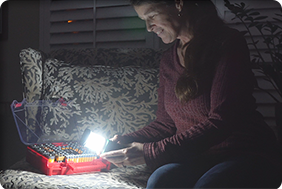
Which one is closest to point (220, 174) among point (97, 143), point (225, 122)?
point (225, 122)

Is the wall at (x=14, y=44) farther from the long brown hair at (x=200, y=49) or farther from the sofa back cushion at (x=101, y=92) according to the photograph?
the long brown hair at (x=200, y=49)

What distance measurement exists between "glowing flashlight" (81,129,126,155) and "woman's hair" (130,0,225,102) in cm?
25

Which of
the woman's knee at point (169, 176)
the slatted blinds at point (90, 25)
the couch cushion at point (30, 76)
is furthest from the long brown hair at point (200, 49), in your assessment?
the couch cushion at point (30, 76)

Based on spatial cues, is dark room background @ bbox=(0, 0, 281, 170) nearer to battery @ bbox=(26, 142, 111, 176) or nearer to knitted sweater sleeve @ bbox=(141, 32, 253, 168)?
battery @ bbox=(26, 142, 111, 176)

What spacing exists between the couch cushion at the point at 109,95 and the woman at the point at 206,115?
0.20m

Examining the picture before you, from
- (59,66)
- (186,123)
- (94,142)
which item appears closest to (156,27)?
(186,123)

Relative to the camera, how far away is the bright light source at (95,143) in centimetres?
81

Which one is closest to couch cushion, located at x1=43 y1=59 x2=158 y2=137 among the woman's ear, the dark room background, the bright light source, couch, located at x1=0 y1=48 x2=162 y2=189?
couch, located at x1=0 y1=48 x2=162 y2=189

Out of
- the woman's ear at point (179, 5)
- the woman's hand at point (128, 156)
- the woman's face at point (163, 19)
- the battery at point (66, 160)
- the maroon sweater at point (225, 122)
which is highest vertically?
the woman's ear at point (179, 5)

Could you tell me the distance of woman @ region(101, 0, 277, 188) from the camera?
26.5 inches

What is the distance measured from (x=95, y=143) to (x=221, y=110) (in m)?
0.41

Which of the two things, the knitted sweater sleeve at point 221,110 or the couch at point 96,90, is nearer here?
the knitted sweater sleeve at point 221,110

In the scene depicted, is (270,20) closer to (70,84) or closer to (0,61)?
(70,84)

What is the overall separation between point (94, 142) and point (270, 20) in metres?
0.70
